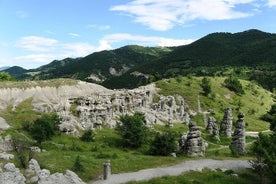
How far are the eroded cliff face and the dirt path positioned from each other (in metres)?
34.3

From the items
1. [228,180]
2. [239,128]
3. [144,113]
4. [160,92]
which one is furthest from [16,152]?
[160,92]

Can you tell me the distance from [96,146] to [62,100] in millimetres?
30383

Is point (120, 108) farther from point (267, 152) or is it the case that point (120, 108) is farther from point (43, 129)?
point (267, 152)

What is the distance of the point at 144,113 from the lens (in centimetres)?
11394

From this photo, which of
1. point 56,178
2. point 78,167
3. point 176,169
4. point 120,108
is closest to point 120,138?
point 120,108

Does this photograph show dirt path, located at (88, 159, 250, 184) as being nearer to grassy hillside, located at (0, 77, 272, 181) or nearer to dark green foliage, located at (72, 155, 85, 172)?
grassy hillside, located at (0, 77, 272, 181)

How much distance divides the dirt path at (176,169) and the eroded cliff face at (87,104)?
34318mm

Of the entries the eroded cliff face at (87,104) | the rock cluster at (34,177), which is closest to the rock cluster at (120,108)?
the eroded cliff face at (87,104)

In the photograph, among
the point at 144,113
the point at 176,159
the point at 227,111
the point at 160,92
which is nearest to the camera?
the point at 176,159

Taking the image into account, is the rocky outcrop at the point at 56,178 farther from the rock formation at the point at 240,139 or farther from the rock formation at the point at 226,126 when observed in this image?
the rock formation at the point at 226,126

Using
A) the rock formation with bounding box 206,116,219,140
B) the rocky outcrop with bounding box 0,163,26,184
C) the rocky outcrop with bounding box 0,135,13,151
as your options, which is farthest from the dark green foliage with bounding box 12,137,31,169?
the rock formation with bounding box 206,116,219,140

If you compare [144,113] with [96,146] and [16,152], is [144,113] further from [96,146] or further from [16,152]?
[16,152]

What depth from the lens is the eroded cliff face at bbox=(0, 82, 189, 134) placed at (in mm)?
97188

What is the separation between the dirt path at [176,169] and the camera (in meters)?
52.3
